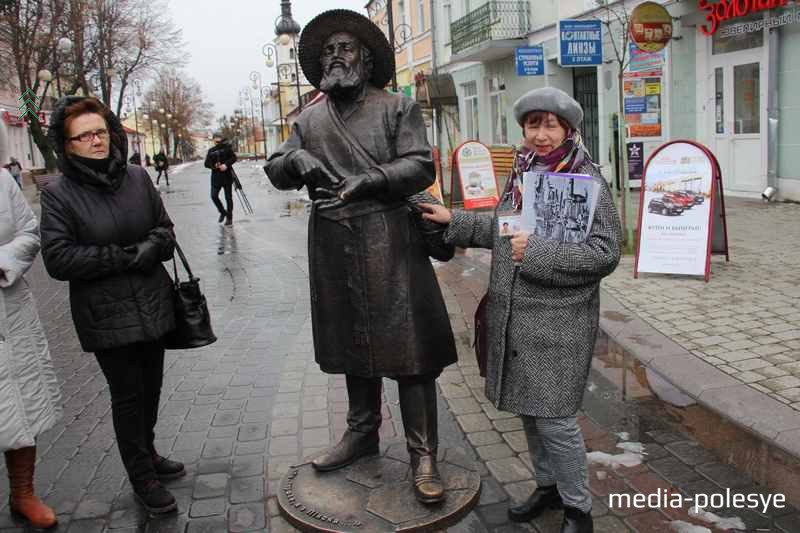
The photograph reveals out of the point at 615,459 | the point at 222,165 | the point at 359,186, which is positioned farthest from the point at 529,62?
the point at 359,186

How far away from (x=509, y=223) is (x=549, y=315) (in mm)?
371

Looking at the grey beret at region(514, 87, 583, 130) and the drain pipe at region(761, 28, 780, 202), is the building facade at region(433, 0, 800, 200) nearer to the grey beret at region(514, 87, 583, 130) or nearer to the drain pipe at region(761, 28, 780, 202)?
the drain pipe at region(761, 28, 780, 202)

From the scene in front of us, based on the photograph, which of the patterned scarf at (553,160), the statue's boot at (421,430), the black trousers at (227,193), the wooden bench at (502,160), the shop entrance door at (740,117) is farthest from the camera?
the wooden bench at (502,160)

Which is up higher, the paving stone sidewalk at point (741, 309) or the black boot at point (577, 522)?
the paving stone sidewalk at point (741, 309)

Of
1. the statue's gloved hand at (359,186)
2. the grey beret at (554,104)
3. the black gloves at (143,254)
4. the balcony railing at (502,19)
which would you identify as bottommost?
the black gloves at (143,254)

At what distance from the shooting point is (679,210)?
7.26m

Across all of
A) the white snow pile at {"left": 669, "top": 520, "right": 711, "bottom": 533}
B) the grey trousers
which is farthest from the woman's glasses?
the white snow pile at {"left": 669, "top": 520, "right": 711, "bottom": 533}

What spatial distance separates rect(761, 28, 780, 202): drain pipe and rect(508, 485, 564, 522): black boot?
428 inches

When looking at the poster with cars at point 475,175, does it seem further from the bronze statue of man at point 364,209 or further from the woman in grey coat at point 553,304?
the woman in grey coat at point 553,304

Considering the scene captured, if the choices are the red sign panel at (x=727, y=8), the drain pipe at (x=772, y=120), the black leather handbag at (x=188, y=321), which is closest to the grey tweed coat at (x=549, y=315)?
the black leather handbag at (x=188, y=321)

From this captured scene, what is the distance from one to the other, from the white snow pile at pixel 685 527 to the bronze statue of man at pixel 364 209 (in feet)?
3.09

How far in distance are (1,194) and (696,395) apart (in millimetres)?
3792

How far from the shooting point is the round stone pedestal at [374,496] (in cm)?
305

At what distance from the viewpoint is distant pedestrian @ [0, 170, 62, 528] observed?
308 cm
